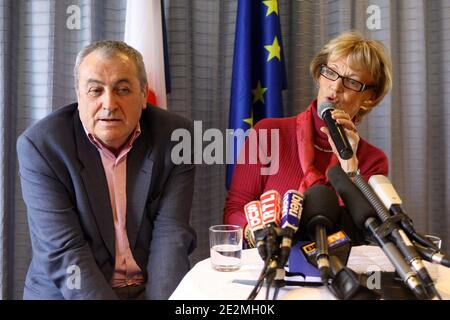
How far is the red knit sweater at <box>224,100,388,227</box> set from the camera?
6.16 ft

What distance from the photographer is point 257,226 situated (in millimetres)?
981

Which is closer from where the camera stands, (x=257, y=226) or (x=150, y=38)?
(x=257, y=226)

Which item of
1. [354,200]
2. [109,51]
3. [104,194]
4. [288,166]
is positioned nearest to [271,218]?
[354,200]

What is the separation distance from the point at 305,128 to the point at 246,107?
402mm

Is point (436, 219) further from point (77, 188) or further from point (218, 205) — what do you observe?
point (77, 188)

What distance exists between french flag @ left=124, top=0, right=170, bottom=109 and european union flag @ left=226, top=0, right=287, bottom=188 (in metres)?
0.38

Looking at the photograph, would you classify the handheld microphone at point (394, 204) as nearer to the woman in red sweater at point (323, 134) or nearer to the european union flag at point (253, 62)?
the woman in red sweater at point (323, 134)

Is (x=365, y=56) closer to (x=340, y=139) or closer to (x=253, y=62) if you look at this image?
(x=253, y=62)

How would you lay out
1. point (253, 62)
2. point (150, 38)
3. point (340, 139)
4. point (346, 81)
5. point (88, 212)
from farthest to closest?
point (253, 62)
point (150, 38)
point (346, 81)
point (88, 212)
point (340, 139)

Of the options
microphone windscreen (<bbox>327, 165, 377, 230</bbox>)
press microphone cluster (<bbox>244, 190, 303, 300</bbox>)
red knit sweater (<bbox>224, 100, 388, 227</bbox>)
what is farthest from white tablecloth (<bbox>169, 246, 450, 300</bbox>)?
red knit sweater (<bbox>224, 100, 388, 227</bbox>)

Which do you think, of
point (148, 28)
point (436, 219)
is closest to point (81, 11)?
point (148, 28)

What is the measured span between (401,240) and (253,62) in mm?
1588

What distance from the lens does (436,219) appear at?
2656mm

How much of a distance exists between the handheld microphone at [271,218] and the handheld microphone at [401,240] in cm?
18
